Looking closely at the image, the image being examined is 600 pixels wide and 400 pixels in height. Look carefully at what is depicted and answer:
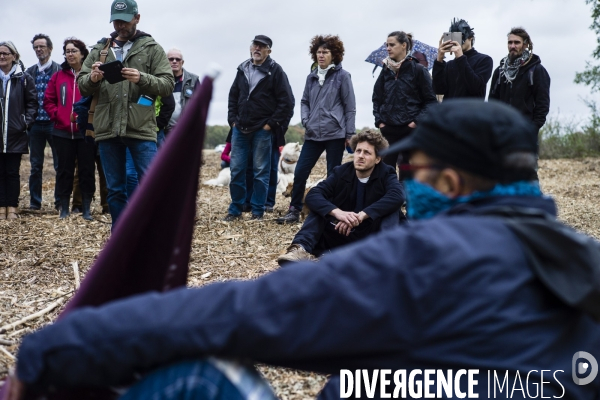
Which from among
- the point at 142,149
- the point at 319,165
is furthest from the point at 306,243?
the point at 319,165

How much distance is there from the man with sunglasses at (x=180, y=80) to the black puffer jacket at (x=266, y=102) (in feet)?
2.48

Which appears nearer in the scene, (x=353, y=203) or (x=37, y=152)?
(x=353, y=203)

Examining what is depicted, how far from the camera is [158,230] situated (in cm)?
215

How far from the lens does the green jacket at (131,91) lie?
6.22 meters

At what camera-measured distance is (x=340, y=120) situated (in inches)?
320

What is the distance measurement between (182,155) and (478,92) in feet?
17.9

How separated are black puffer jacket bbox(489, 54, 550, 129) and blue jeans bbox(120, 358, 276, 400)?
19.9 ft

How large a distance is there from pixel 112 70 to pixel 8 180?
10.8 feet

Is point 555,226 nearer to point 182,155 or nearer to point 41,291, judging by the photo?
point 182,155

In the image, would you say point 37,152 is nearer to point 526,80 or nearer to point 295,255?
point 295,255

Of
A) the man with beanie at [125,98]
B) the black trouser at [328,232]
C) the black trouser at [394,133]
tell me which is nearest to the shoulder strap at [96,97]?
the man with beanie at [125,98]

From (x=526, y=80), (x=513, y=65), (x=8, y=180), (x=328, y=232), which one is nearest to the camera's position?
(x=328, y=232)

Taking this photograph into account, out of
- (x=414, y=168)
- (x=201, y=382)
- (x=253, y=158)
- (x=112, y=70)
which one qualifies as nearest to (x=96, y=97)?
(x=112, y=70)

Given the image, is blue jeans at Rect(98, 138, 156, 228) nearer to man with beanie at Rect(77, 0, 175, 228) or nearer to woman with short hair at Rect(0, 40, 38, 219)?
man with beanie at Rect(77, 0, 175, 228)
